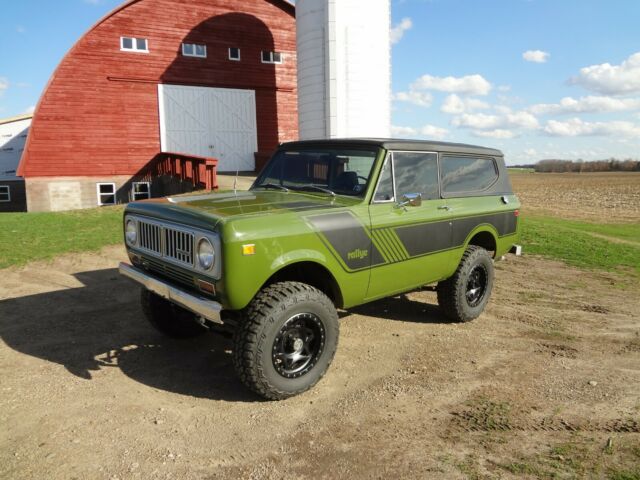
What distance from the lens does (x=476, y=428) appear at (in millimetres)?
3359

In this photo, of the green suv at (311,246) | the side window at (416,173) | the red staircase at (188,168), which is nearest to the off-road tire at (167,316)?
the green suv at (311,246)

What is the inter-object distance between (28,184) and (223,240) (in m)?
18.4

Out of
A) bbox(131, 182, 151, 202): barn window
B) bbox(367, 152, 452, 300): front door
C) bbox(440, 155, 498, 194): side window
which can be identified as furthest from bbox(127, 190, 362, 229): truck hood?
bbox(131, 182, 151, 202): barn window

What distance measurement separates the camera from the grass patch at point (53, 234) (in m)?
8.38

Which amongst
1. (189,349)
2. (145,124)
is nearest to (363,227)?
(189,349)

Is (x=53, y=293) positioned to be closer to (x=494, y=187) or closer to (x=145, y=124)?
(x=494, y=187)

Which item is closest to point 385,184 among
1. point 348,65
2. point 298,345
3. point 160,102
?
point 298,345

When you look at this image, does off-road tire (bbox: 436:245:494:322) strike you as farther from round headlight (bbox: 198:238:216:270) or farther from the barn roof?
the barn roof

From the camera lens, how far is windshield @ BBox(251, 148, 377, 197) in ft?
14.8

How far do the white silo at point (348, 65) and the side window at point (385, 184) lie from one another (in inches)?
512

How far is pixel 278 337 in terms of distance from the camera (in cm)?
365

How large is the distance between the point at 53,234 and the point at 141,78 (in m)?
11.4

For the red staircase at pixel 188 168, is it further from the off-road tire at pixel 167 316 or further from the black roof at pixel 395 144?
the off-road tire at pixel 167 316

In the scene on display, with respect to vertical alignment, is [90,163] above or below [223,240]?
above
